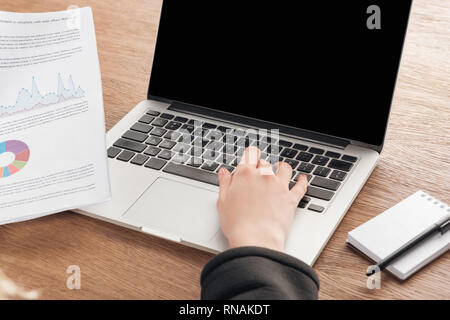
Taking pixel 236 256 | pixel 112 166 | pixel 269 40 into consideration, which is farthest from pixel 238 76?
pixel 236 256

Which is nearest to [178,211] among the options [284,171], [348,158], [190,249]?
[190,249]

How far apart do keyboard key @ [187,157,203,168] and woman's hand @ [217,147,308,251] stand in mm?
57

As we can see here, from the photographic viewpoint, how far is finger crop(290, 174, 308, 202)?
0.78m

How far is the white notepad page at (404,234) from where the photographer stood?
0.71m

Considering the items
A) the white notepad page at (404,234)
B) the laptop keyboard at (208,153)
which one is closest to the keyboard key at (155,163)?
the laptop keyboard at (208,153)

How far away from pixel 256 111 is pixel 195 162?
14 centimetres

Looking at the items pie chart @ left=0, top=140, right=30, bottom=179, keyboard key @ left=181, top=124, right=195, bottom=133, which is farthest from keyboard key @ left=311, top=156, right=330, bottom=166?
pie chart @ left=0, top=140, right=30, bottom=179

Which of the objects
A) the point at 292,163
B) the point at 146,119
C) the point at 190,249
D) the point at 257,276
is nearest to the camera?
the point at 257,276

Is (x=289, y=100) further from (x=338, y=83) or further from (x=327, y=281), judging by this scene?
(x=327, y=281)

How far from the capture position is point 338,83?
33.9 inches

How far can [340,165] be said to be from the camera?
2.79 feet

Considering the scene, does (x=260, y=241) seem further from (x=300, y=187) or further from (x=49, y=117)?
(x=49, y=117)

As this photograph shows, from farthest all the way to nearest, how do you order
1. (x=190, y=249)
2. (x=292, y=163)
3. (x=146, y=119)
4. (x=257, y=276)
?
(x=146, y=119)
(x=292, y=163)
(x=190, y=249)
(x=257, y=276)

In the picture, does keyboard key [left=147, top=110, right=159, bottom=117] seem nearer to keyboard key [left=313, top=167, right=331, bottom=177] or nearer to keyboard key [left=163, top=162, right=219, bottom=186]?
keyboard key [left=163, top=162, right=219, bottom=186]
